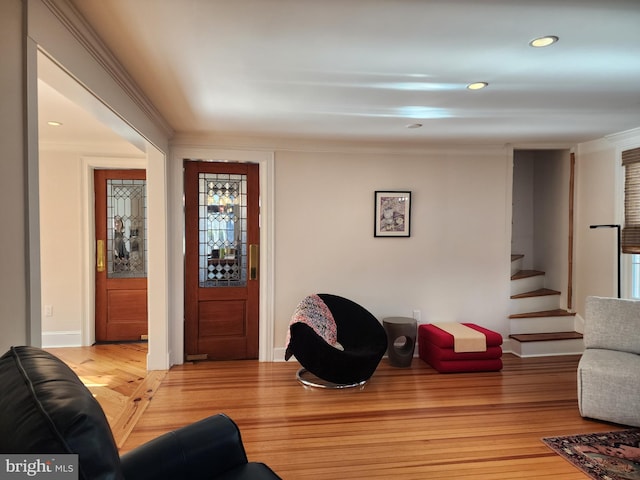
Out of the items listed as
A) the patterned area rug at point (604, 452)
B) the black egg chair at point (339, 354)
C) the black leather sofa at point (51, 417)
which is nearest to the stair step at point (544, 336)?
the patterned area rug at point (604, 452)

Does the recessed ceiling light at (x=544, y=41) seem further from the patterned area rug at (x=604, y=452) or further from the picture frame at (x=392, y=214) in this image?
the picture frame at (x=392, y=214)

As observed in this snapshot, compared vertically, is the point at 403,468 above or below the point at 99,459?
below

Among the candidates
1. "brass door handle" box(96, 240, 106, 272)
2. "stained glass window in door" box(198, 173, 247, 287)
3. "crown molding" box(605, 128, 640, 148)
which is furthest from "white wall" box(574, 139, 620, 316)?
"brass door handle" box(96, 240, 106, 272)

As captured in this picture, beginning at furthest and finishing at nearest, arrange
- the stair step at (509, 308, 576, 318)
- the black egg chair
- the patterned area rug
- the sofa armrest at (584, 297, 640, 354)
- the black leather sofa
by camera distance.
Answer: the stair step at (509, 308, 576, 318)
the black egg chair
the sofa armrest at (584, 297, 640, 354)
the patterned area rug
the black leather sofa

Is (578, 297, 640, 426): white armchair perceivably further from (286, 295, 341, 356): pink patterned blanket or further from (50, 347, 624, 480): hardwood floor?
(286, 295, 341, 356): pink patterned blanket

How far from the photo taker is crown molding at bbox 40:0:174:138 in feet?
5.60

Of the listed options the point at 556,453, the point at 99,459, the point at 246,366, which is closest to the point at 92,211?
the point at 246,366

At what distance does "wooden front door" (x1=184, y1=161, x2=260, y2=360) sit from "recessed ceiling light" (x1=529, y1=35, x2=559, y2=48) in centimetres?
307

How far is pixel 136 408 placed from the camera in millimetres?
3230

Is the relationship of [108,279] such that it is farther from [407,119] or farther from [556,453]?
[556,453]

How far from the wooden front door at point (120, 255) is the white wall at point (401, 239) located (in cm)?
197

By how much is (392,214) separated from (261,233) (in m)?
1.51

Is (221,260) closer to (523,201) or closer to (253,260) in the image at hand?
(253,260)

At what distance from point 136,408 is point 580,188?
5.21 m
